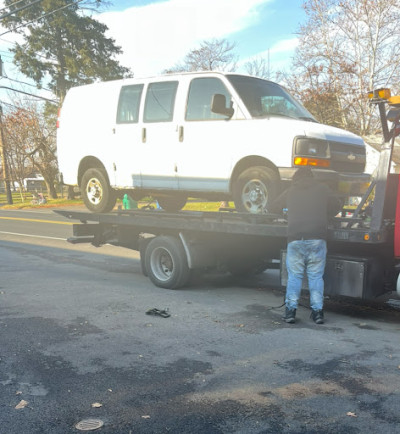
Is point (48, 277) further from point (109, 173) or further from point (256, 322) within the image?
point (256, 322)

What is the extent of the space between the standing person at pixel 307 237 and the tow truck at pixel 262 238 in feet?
0.96

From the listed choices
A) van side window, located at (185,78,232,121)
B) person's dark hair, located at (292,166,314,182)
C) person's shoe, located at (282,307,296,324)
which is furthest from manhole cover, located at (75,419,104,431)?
van side window, located at (185,78,232,121)

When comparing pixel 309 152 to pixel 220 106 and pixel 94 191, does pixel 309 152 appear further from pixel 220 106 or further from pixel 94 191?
pixel 94 191

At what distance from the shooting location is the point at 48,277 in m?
8.26

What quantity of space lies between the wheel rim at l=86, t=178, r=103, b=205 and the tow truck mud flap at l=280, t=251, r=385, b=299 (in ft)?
13.2

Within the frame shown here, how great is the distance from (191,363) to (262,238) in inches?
104

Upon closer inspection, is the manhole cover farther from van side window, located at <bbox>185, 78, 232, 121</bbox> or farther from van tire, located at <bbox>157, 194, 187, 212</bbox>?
van tire, located at <bbox>157, 194, 187, 212</bbox>

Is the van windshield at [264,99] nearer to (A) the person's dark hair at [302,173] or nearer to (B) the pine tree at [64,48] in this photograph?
(A) the person's dark hair at [302,173]

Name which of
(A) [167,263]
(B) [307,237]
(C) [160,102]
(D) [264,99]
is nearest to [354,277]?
(B) [307,237]

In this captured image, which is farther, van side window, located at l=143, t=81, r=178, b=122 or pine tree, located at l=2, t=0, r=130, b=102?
pine tree, located at l=2, t=0, r=130, b=102

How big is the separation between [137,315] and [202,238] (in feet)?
6.10

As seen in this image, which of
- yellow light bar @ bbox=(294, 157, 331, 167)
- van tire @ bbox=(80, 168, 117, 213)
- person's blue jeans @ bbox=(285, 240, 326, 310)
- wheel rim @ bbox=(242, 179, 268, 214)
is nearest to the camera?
person's blue jeans @ bbox=(285, 240, 326, 310)

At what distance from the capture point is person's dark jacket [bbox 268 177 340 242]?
5.40 metres

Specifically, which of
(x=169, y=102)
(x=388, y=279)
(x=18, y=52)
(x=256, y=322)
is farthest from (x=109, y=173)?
(x=18, y=52)
